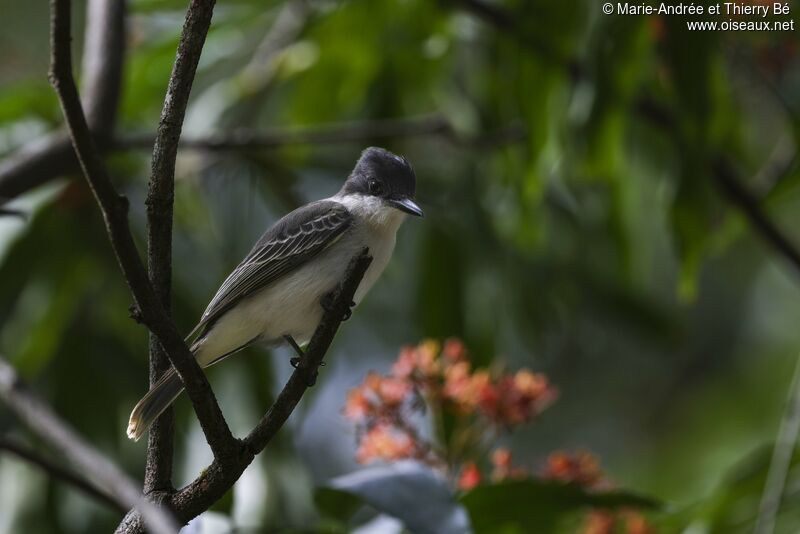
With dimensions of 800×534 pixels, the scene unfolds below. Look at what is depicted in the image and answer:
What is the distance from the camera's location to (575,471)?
9.80 feet

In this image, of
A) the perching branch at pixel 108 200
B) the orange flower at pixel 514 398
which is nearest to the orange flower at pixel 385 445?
the orange flower at pixel 514 398

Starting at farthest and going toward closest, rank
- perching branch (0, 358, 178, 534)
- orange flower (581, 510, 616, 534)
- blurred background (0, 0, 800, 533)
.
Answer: blurred background (0, 0, 800, 533), orange flower (581, 510, 616, 534), perching branch (0, 358, 178, 534)

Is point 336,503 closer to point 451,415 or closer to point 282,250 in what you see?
point 451,415

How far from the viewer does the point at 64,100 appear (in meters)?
1.46

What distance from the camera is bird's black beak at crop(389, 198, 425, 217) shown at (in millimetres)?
2869

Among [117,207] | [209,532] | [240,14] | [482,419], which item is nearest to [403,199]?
[482,419]

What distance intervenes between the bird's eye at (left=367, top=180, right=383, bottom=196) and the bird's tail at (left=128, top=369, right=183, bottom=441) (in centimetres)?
107

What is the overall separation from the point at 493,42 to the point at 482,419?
6.64ft

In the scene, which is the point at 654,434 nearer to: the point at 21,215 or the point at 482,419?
the point at 482,419

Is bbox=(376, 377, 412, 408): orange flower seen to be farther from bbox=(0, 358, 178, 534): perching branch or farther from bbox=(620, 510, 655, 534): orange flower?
bbox=(0, 358, 178, 534): perching branch

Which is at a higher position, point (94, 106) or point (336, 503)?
point (94, 106)

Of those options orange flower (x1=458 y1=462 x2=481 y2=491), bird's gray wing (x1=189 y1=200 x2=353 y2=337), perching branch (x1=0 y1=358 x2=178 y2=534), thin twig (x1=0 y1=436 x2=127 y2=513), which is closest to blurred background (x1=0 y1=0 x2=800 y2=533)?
orange flower (x1=458 y1=462 x2=481 y2=491)

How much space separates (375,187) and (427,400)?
0.63 m

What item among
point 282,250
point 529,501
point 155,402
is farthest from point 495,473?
point 155,402
